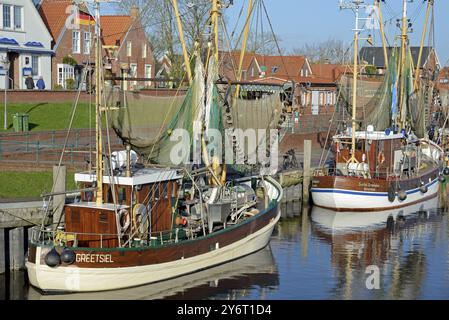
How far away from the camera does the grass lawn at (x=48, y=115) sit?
167 ft

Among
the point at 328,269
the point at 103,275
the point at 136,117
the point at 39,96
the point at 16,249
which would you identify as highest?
the point at 39,96

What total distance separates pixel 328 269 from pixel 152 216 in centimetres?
737

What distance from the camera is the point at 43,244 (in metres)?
26.0

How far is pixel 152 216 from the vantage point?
29.0 meters

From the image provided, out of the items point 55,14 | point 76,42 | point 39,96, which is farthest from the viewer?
point 76,42

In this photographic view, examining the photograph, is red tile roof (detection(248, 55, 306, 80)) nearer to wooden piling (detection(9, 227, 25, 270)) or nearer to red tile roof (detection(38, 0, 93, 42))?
red tile roof (detection(38, 0, 93, 42))

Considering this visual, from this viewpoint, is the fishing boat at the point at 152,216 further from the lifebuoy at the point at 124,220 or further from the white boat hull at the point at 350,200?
the white boat hull at the point at 350,200

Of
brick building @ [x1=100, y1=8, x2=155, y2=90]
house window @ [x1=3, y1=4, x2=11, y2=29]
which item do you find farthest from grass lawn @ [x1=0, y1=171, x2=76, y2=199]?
brick building @ [x1=100, y1=8, x2=155, y2=90]

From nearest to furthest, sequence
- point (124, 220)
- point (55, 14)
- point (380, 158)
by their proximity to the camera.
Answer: point (124, 220) → point (380, 158) → point (55, 14)

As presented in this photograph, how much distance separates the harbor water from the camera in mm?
27594

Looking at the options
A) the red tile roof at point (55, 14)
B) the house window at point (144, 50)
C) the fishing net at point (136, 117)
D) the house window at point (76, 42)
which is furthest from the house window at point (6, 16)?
the fishing net at point (136, 117)

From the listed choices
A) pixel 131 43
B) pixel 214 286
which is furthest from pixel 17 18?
pixel 214 286

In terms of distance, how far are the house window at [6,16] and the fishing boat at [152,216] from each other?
31.1m

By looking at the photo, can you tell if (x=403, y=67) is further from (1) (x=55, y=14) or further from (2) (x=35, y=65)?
(1) (x=55, y=14)
